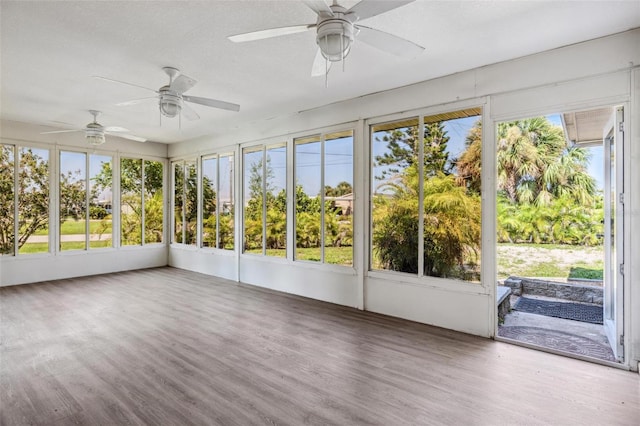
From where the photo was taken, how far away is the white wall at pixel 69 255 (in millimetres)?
6223

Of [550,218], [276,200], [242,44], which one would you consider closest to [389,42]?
[242,44]

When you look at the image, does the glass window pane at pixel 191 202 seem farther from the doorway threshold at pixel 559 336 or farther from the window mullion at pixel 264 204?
the doorway threshold at pixel 559 336

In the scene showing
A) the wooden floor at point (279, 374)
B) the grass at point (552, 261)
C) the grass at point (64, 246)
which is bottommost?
the wooden floor at point (279, 374)

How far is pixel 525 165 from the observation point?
27.0 feet

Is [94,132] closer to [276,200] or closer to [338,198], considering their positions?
[276,200]

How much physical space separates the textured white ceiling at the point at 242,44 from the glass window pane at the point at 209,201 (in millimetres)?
2391

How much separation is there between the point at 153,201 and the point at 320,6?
729 cm

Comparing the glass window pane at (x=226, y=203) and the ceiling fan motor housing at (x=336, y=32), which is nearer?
the ceiling fan motor housing at (x=336, y=32)

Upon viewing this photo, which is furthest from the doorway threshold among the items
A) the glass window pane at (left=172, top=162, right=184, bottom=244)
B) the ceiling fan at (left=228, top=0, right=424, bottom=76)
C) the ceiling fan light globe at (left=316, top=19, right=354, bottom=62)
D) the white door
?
the glass window pane at (left=172, top=162, right=184, bottom=244)

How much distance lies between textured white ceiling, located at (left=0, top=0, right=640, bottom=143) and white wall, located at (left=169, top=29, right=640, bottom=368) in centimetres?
16

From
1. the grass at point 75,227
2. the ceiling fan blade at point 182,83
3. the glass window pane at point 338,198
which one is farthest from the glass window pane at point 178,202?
the ceiling fan blade at point 182,83

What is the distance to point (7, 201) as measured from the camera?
20.4ft

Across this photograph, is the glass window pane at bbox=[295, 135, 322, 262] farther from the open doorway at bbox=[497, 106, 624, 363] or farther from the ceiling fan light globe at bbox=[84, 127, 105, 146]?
the open doorway at bbox=[497, 106, 624, 363]

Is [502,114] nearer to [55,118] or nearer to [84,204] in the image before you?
[55,118]
